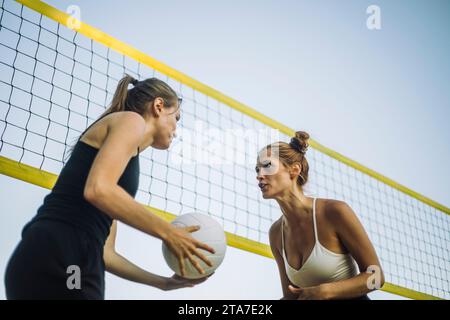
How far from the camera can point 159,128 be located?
213 centimetres

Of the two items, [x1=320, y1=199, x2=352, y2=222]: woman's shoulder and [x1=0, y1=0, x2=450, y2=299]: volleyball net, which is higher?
[x1=0, y1=0, x2=450, y2=299]: volleyball net

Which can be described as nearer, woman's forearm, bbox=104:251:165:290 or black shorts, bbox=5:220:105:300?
black shorts, bbox=5:220:105:300

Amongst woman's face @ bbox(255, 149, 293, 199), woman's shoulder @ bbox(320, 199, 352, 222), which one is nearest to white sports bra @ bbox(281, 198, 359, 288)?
woman's shoulder @ bbox(320, 199, 352, 222)

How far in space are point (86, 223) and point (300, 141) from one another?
1.98 meters

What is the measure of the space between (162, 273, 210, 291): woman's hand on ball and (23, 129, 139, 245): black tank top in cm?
60

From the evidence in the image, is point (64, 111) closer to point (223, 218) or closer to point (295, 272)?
point (223, 218)

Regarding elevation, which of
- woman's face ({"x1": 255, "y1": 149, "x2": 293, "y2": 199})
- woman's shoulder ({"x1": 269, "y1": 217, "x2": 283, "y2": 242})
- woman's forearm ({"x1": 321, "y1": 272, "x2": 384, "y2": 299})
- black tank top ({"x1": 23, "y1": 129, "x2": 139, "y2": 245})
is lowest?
woman's forearm ({"x1": 321, "y1": 272, "x2": 384, "y2": 299})

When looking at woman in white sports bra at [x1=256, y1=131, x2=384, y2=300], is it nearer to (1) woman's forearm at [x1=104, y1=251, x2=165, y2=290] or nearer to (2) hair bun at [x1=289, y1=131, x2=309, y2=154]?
(2) hair bun at [x1=289, y1=131, x2=309, y2=154]

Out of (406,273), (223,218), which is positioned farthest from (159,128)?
(406,273)

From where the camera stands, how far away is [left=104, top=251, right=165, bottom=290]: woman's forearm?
7.84 ft

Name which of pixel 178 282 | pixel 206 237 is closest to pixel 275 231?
pixel 206 237

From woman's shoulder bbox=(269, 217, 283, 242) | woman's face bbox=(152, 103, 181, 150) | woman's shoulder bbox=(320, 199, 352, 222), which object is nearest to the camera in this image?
woman's face bbox=(152, 103, 181, 150)

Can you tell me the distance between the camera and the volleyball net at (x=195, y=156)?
11.1 ft
